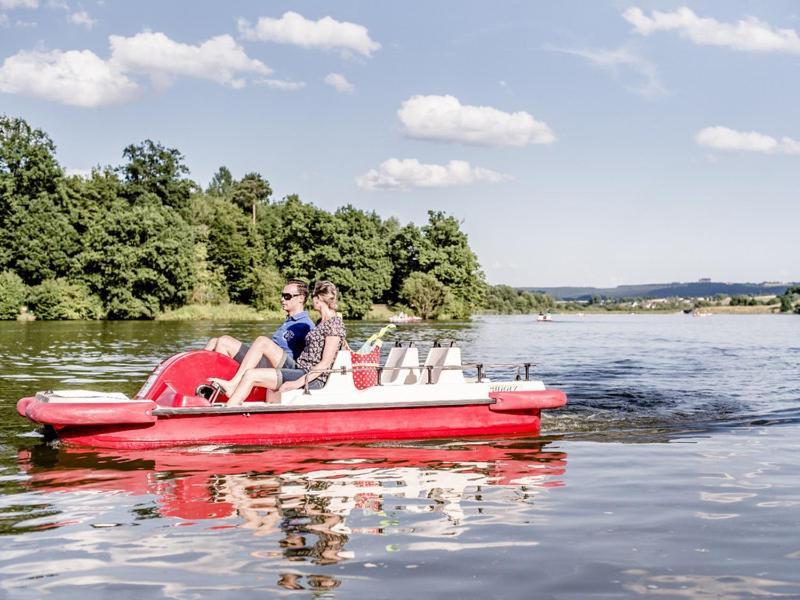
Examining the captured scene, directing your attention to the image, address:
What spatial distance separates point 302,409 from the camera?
1032cm

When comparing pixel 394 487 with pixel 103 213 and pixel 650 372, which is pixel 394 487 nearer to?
pixel 650 372

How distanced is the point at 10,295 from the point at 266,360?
56.1 meters

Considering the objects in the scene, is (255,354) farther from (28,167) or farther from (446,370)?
(28,167)

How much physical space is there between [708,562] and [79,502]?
504 cm

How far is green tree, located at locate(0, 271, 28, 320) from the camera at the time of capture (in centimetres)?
6038

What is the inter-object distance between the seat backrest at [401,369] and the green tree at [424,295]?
71247mm

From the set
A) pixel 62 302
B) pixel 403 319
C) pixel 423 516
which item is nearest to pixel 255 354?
pixel 423 516

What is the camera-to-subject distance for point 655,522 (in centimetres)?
685

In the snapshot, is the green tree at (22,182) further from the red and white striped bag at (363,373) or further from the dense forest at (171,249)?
the red and white striped bag at (363,373)

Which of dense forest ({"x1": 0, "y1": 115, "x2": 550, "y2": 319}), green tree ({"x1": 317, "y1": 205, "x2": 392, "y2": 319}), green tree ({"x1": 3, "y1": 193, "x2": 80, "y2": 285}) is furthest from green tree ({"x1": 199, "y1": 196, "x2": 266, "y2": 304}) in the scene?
green tree ({"x1": 3, "y1": 193, "x2": 80, "y2": 285})

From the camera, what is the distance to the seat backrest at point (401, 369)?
11.8m

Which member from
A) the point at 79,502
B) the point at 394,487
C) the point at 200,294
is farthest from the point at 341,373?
the point at 200,294

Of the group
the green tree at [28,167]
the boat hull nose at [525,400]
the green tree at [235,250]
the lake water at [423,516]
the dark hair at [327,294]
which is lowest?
the lake water at [423,516]

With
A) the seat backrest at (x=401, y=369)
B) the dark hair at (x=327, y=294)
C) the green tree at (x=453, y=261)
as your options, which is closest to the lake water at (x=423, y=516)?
the seat backrest at (x=401, y=369)
